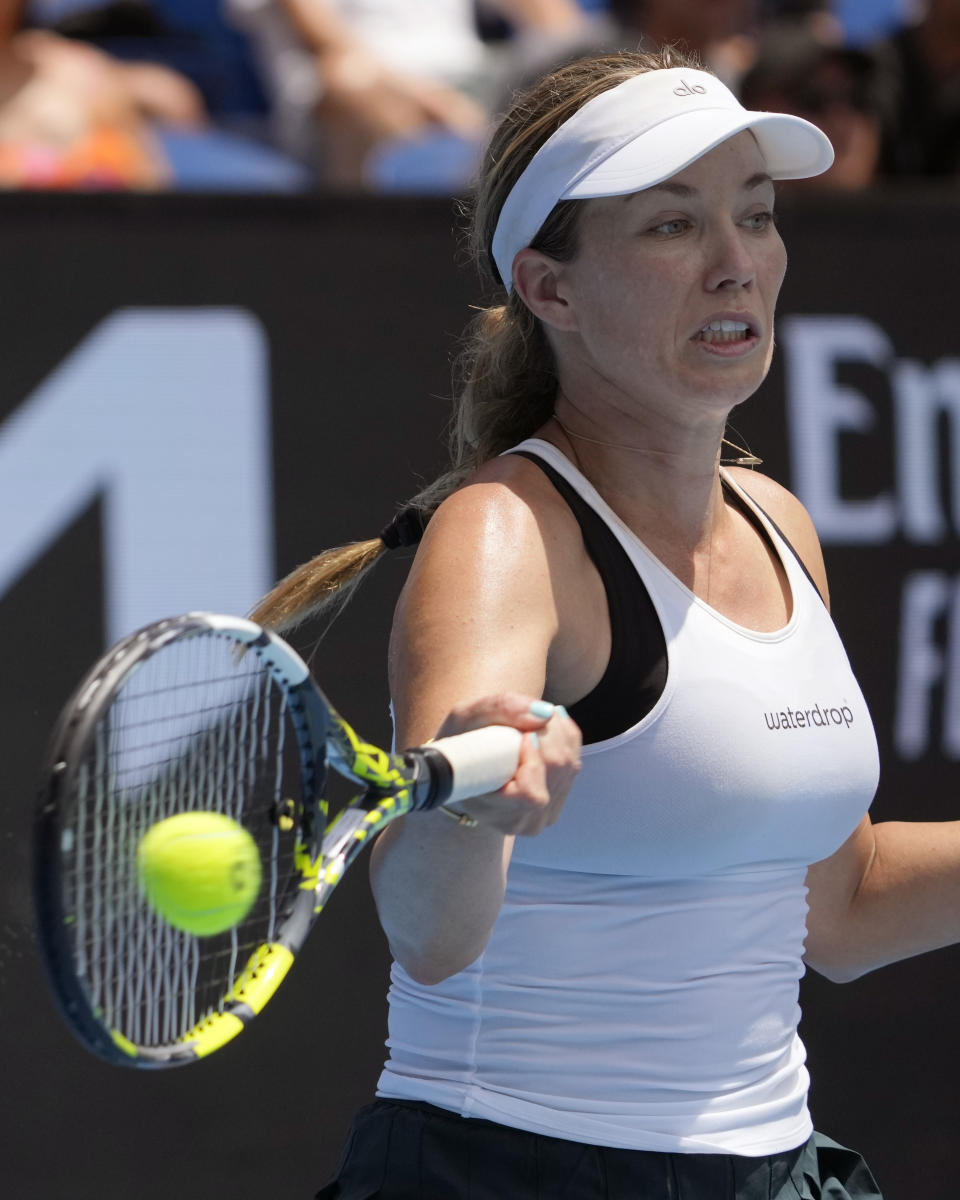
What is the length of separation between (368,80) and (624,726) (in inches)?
139

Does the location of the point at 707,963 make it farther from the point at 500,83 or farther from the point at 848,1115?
the point at 500,83

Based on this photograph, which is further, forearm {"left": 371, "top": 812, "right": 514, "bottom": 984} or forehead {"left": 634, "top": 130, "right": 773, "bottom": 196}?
forehead {"left": 634, "top": 130, "right": 773, "bottom": 196}

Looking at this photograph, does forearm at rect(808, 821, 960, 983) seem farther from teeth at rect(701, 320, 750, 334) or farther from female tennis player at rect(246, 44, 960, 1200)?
teeth at rect(701, 320, 750, 334)

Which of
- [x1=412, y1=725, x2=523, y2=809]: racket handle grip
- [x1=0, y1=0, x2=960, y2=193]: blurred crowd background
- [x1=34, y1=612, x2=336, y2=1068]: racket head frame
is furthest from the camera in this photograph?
[x1=0, y1=0, x2=960, y2=193]: blurred crowd background

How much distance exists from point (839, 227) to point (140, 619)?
136 centimetres

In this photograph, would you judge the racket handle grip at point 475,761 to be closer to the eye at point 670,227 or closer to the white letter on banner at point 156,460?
the eye at point 670,227

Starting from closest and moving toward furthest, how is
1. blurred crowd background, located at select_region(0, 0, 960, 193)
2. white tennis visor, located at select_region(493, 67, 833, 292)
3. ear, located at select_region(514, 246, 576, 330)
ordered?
white tennis visor, located at select_region(493, 67, 833, 292), ear, located at select_region(514, 246, 576, 330), blurred crowd background, located at select_region(0, 0, 960, 193)

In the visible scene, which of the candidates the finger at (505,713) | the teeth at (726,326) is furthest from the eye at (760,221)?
the finger at (505,713)

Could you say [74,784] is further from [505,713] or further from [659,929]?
[659,929]

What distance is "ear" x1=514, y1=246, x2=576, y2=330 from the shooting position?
180 centimetres

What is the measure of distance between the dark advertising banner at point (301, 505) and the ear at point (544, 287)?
1.11 metres

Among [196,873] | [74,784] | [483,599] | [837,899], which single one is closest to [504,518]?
[483,599]

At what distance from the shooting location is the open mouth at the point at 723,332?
1.72 meters

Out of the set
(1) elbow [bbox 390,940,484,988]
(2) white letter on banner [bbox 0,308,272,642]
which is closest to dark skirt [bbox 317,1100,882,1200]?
(1) elbow [bbox 390,940,484,988]
